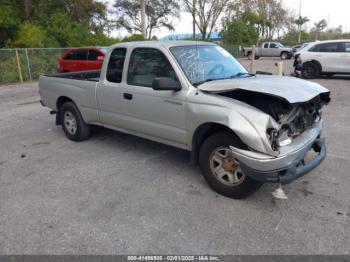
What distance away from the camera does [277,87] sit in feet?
12.7

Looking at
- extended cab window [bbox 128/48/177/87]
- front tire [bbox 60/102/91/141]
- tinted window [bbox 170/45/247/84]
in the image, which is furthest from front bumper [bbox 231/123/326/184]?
front tire [bbox 60/102/91/141]

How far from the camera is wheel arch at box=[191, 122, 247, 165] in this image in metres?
3.96

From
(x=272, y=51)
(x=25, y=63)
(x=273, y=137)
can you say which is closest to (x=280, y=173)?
(x=273, y=137)

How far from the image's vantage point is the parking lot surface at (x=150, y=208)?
3164mm

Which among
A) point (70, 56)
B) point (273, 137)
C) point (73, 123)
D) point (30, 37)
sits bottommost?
point (73, 123)

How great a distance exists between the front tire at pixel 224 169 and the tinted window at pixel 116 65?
195cm

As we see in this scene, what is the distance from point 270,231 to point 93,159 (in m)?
3.09

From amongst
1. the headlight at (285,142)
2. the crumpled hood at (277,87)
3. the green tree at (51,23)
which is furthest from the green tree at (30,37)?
the headlight at (285,142)

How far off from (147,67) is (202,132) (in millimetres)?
1381

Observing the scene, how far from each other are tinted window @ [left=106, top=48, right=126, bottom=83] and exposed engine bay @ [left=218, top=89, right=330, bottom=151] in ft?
6.18

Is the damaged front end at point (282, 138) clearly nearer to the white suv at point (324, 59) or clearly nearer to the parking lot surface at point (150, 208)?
the parking lot surface at point (150, 208)

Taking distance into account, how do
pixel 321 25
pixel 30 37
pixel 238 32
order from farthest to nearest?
1. pixel 321 25
2. pixel 238 32
3. pixel 30 37

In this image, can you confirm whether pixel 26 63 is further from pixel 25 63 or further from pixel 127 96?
pixel 127 96

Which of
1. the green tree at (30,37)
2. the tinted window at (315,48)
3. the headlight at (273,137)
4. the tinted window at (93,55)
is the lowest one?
the headlight at (273,137)
